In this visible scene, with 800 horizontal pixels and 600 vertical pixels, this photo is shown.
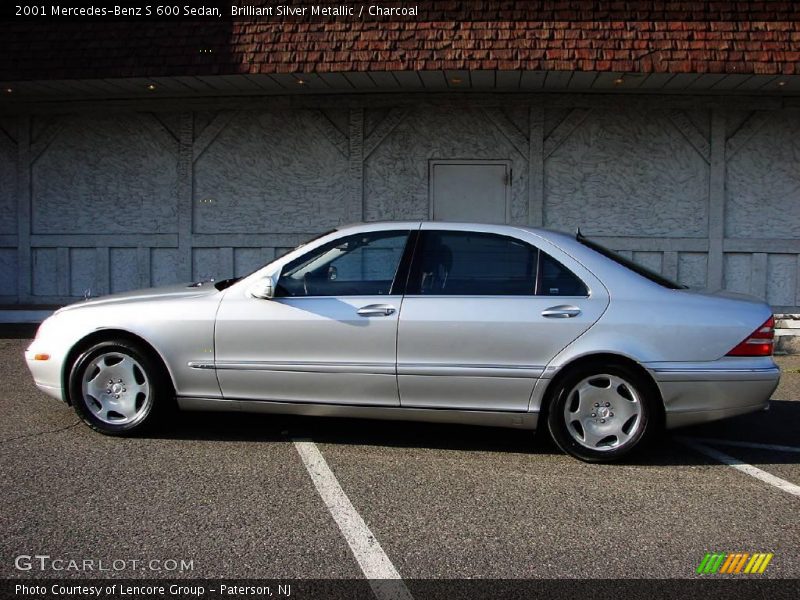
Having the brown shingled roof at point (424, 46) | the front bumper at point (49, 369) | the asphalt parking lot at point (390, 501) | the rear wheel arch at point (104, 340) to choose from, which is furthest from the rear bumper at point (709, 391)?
the brown shingled roof at point (424, 46)

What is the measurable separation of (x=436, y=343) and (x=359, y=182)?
246 inches

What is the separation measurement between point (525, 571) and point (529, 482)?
1267 millimetres

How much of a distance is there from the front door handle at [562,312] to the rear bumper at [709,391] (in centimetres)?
60

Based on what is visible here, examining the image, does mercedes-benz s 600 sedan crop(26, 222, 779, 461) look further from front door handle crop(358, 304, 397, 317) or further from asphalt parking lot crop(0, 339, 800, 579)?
asphalt parking lot crop(0, 339, 800, 579)

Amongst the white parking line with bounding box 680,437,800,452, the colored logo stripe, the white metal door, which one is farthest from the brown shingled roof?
the colored logo stripe

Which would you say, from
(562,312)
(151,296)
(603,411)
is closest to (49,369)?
(151,296)

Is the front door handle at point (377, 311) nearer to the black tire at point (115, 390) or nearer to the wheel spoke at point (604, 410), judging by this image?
the wheel spoke at point (604, 410)

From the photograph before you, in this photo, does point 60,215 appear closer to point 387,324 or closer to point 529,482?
point 387,324

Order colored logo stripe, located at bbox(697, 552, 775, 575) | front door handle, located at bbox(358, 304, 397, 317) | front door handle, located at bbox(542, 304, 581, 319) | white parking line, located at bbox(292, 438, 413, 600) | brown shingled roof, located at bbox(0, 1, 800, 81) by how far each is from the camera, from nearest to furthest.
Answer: white parking line, located at bbox(292, 438, 413, 600) → colored logo stripe, located at bbox(697, 552, 775, 575) → front door handle, located at bbox(542, 304, 581, 319) → front door handle, located at bbox(358, 304, 397, 317) → brown shingled roof, located at bbox(0, 1, 800, 81)

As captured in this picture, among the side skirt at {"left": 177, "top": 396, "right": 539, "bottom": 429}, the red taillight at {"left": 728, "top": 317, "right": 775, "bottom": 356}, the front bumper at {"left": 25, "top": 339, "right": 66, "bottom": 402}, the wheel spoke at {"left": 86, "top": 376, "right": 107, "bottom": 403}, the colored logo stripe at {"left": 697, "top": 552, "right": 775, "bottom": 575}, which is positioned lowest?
the colored logo stripe at {"left": 697, "top": 552, "right": 775, "bottom": 575}

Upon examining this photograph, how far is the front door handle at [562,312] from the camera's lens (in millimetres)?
5234

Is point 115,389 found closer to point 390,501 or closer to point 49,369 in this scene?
point 49,369

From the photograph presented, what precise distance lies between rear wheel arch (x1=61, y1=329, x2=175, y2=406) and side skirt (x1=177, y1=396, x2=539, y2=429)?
25 cm

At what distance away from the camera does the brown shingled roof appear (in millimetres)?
9484
